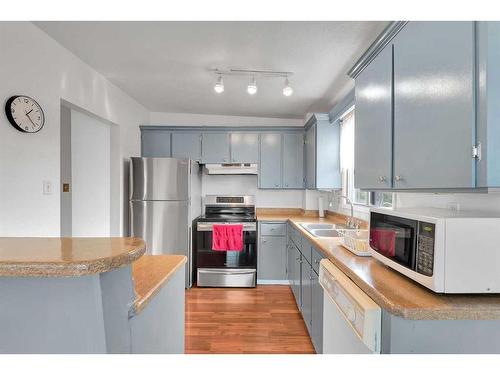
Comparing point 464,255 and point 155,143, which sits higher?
point 155,143

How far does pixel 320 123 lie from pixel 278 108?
68 centimetres

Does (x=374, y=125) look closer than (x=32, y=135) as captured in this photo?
Yes

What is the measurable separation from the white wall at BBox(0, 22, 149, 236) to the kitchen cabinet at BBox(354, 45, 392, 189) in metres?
2.13

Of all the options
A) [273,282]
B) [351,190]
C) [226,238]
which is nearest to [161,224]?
[226,238]

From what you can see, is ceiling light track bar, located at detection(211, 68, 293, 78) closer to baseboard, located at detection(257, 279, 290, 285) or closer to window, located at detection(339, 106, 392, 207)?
window, located at detection(339, 106, 392, 207)

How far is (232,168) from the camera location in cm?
389

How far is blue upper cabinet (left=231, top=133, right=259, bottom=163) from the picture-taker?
12.7 feet

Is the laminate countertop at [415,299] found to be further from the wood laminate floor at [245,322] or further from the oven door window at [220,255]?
the oven door window at [220,255]

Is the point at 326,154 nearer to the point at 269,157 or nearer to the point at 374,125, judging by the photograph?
the point at 269,157

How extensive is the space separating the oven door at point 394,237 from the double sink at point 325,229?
1281 mm

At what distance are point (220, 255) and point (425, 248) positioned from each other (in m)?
2.73

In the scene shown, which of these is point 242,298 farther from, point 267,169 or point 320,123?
point 320,123
